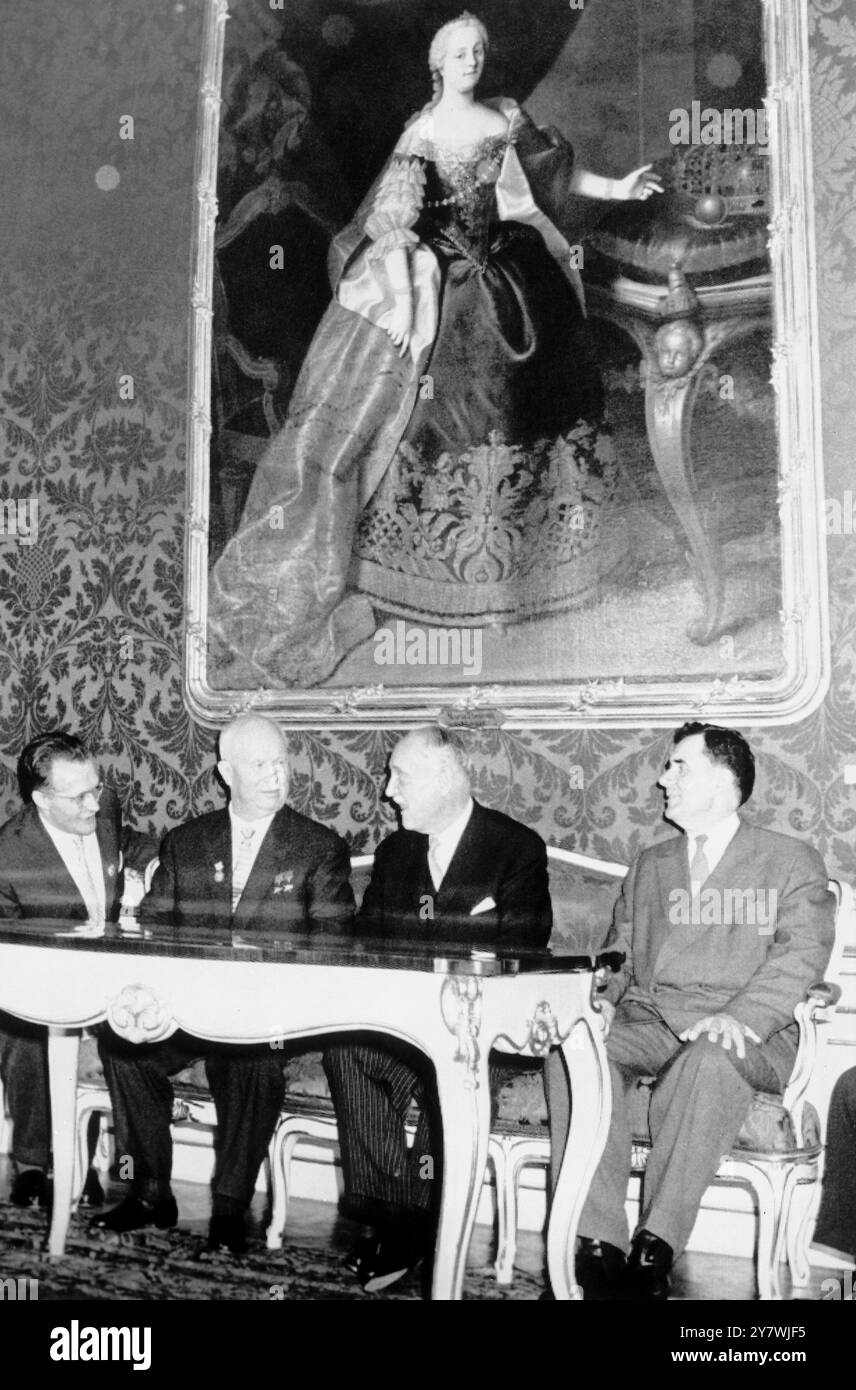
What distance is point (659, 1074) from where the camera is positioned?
3973 mm

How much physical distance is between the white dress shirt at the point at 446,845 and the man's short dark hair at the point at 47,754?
1219mm

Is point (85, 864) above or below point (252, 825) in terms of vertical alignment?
below

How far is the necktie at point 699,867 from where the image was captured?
437 centimetres

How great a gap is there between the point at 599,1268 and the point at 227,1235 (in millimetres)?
1080

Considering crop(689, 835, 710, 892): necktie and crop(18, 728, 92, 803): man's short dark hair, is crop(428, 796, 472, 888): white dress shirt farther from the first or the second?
crop(18, 728, 92, 803): man's short dark hair

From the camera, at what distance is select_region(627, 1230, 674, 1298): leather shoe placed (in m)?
3.65

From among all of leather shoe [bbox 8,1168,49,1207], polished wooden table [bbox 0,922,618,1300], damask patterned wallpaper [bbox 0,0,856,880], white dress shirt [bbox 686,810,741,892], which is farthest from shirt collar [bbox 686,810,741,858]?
leather shoe [bbox 8,1168,49,1207]

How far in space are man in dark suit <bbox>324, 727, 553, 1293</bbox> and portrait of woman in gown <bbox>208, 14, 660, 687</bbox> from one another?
0.89 m

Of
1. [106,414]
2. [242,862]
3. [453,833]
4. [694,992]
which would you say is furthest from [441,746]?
[106,414]

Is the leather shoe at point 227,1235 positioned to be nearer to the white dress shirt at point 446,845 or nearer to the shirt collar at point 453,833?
the white dress shirt at point 446,845

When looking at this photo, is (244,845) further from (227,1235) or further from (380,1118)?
(227,1235)

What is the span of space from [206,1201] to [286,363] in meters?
3.06

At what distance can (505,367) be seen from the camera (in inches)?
210

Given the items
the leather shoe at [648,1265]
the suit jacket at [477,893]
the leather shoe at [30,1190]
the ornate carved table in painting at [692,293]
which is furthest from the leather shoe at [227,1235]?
the ornate carved table in painting at [692,293]
